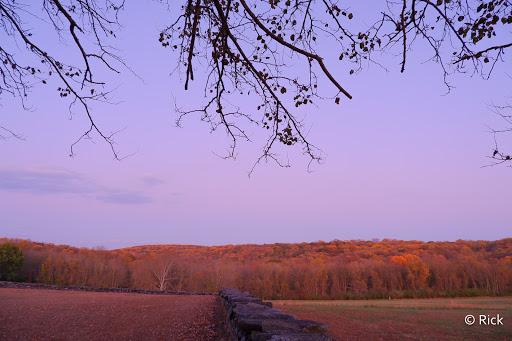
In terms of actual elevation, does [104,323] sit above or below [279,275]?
above

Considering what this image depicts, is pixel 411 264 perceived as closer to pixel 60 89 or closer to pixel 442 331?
pixel 442 331

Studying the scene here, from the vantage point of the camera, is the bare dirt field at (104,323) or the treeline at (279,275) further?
the treeline at (279,275)

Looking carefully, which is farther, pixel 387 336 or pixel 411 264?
pixel 411 264

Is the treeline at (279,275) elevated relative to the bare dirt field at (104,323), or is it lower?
lower

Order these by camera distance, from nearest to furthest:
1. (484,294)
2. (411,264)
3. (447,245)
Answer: (484,294) < (411,264) < (447,245)

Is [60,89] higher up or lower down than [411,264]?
higher up

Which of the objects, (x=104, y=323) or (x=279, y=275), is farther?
(x=279, y=275)

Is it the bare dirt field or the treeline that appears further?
the treeline

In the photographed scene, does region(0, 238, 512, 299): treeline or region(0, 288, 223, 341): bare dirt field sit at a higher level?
region(0, 288, 223, 341): bare dirt field

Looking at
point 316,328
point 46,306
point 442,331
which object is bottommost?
point 442,331

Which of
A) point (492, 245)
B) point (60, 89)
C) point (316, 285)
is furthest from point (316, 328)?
point (492, 245)

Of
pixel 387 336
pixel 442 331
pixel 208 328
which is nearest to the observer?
pixel 208 328

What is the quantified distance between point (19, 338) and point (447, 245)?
94.8m

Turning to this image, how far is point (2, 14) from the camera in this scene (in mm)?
5328
